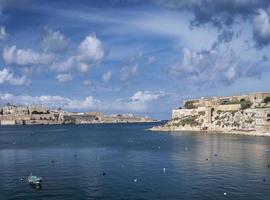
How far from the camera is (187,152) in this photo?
9338cm

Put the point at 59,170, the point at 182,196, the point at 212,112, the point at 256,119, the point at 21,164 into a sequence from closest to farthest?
1. the point at 182,196
2. the point at 59,170
3. the point at 21,164
4. the point at 256,119
5. the point at 212,112

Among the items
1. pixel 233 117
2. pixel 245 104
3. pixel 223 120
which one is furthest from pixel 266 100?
pixel 223 120

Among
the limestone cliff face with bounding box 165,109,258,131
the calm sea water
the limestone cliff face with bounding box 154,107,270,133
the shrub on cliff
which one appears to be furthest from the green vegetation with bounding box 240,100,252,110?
the calm sea water

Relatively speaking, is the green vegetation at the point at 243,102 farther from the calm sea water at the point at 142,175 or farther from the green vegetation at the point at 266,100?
the calm sea water at the point at 142,175

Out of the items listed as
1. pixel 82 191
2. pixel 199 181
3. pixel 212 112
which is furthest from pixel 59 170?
pixel 212 112

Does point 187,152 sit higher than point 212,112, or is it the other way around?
point 212,112

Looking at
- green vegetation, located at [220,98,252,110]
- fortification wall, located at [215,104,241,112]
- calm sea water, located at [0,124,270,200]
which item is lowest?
calm sea water, located at [0,124,270,200]

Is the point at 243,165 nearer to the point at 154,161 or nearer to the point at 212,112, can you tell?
the point at 154,161

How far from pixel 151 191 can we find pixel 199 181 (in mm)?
7917

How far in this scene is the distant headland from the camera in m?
147

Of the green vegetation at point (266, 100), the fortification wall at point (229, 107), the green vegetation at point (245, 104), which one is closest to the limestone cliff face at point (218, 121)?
the fortification wall at point (229, 107)

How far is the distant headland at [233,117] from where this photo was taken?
481 ft

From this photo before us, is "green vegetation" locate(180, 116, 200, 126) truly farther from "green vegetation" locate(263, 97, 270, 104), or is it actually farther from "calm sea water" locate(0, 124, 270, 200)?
"calm sea water" locate(0, 124, 270, 200)

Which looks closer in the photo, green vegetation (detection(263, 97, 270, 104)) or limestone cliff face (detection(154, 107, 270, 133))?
limestone cliff face (detection(154, 107, 270, 133))
